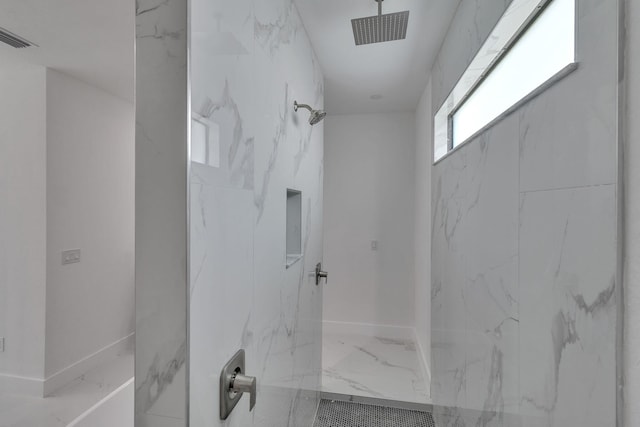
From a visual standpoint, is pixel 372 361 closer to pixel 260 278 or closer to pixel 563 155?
pixel 260 278

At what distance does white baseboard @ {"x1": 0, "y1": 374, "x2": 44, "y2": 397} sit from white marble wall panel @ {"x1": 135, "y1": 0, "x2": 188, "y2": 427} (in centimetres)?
224

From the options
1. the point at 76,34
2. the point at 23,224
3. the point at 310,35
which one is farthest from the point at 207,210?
the point at 23,224

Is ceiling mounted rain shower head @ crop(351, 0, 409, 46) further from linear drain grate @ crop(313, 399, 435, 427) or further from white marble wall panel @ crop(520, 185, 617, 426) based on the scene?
linear drain grate @ crop(313, 399, 435, 427)

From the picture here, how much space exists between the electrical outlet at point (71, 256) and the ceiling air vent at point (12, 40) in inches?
56.2

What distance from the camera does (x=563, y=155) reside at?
2.14 feet

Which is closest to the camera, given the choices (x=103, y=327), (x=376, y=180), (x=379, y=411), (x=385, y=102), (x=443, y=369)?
(x=443, y=369)

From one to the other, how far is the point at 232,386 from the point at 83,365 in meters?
2.39

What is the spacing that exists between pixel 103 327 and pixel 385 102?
3.41 metres

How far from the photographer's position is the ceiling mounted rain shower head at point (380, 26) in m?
1.40

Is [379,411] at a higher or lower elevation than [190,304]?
lower

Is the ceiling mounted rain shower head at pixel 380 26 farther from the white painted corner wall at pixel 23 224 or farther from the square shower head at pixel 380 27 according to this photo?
the white painted corner wall at pixel 23 224

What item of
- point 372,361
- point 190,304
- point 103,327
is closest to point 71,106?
point 103,327

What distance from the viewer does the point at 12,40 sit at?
5.51ft

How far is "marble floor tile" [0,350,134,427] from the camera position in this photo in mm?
1786
